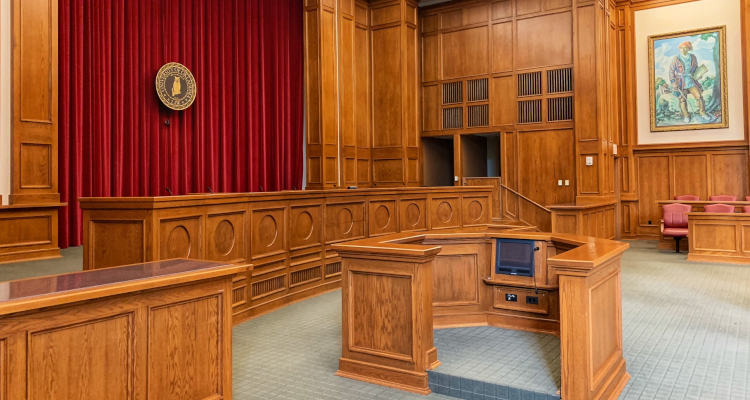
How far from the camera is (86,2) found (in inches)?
281

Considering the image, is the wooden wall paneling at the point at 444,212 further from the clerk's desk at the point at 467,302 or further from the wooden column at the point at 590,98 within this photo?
the clerk's desk at the point at 467,302

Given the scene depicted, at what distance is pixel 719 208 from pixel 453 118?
17.9 feet

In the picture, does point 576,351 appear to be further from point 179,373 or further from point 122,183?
point 122,183

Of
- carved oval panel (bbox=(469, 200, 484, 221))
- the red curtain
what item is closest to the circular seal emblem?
the red curtain

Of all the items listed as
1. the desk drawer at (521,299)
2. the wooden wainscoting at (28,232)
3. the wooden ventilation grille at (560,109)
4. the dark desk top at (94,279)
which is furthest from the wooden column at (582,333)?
the wooden ventilation grille at (560,109)

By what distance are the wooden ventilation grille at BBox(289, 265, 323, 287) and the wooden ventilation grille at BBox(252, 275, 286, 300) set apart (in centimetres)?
20

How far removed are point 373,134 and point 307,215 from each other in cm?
536

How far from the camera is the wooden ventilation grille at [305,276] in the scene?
6300 mm

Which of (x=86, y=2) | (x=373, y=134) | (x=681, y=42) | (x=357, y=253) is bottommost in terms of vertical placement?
(x=357, y=253)

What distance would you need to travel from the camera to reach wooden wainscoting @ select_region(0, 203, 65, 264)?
19.3ft

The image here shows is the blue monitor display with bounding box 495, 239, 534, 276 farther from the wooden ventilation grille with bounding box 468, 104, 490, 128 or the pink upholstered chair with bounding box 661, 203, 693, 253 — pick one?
the wooden ventilation grille with bounding box 468, 104, 490, 128

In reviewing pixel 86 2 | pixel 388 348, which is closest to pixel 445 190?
pixel 388 348

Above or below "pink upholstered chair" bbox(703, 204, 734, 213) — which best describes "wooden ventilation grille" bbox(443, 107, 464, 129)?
above

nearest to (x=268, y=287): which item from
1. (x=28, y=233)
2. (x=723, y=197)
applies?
(x=28, y=233)
